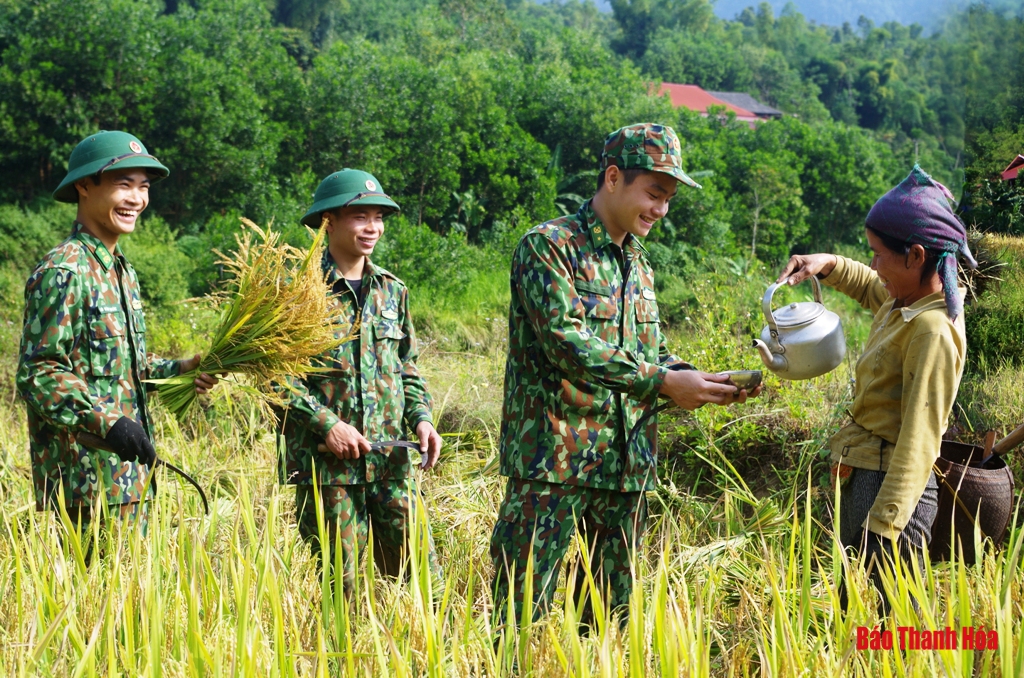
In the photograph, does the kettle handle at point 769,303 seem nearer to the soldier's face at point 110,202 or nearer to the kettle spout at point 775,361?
the kettle spout at point 775,361

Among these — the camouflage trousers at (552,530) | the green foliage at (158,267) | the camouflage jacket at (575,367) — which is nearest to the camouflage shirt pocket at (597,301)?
the camouflage jacket at (575,367)

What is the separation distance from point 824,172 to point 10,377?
972 inches

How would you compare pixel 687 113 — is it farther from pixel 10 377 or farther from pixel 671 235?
pixel 10 377

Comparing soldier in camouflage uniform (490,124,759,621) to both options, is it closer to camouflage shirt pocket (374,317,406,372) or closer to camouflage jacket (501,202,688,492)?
A: camouflage jacket (501,202,688,492)

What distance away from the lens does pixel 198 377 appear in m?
3.17

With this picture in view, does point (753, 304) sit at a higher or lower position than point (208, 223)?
lower

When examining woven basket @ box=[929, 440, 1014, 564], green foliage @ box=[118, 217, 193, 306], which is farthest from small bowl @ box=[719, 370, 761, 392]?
green foliage @ box=[118, 217, 193, 306]

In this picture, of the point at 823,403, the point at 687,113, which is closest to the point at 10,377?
the point at 823,403

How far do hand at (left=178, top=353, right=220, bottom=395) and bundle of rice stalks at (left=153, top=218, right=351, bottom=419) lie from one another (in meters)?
0.02

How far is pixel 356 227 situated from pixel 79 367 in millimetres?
1031

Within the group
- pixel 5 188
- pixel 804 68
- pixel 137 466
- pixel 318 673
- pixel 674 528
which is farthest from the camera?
pixel 804 68

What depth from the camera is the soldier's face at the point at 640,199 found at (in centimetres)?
275

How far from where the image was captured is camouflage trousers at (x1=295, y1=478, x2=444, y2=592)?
10.8 ft

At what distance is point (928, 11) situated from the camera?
4484mm
